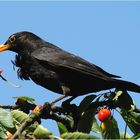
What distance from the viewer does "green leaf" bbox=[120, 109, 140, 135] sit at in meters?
3.02

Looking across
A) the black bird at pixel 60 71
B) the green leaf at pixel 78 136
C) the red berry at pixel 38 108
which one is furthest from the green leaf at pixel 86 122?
the black bird at pixel 60 71

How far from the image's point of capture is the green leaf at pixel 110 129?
280 cm

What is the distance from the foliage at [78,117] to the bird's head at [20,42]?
1993 mm

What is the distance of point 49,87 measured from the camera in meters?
4.80

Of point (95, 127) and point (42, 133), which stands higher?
point (42, 133)

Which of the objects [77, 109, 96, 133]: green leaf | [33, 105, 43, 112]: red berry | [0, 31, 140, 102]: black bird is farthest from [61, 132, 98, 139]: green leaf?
[0, 31, 140, 102]: black bird

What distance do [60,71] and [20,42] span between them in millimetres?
832

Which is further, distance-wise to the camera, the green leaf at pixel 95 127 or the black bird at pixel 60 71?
the black bird at pixel 60 71

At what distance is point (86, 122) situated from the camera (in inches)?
117

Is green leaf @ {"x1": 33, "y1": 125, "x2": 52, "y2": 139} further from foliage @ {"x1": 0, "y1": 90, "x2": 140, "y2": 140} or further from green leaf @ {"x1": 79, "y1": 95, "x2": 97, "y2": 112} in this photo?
green leaf @ {"x1": 79, "y1": 95, "x2": 97, "y2": 112}

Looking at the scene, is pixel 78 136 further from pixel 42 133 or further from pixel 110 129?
pixel 110 129

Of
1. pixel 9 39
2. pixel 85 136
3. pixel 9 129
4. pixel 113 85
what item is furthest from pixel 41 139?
pixel 9 39

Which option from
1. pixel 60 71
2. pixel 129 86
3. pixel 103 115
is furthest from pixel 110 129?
pixel 60 71

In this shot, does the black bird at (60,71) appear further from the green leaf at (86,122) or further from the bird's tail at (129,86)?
the green leaf at (86,122)
